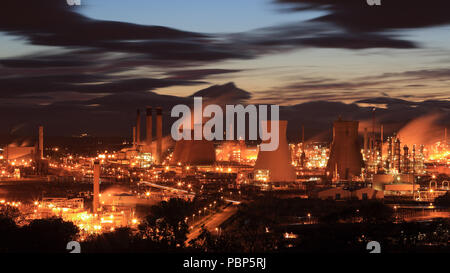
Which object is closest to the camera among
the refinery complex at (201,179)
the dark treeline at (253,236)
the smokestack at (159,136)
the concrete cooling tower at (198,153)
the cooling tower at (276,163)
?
the dark treeline at (253,236)

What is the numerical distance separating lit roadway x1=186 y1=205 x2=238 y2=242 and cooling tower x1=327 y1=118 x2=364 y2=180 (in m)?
14.7

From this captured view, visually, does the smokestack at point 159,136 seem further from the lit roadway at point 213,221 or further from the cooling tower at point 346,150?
the lit roadway at point 213,221

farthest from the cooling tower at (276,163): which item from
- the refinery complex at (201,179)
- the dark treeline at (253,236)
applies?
the dark treeline at (253,236)

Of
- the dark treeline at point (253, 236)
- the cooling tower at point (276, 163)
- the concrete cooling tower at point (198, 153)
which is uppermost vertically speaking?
the dark treeline at point (253, 236)

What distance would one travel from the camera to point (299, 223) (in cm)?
1988

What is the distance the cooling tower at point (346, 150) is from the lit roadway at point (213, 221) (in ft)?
48.1

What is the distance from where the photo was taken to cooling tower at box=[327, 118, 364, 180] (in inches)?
1510

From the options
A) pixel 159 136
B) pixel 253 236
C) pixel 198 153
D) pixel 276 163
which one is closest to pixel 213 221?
pixel 253 236

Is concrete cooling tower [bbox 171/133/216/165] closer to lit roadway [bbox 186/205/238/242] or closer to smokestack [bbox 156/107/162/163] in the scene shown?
smokestack [bbox 156/107/162/163]

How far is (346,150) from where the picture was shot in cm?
3838

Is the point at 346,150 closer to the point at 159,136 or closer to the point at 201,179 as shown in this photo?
the point at 201,179

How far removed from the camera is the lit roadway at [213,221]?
18.0m
